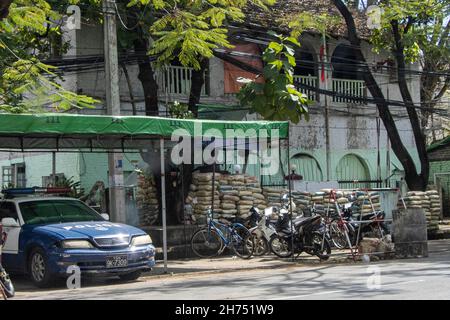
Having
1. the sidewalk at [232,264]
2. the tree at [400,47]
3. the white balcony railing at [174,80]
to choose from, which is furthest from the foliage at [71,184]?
the tree at [400,47]

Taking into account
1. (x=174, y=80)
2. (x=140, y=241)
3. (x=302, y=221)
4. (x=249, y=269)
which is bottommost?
(x=249, y=269)

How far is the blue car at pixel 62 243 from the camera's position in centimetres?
1102

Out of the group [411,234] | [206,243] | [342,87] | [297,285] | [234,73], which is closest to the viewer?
[297,285]

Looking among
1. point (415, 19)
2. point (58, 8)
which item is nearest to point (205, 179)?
point (58, 8)

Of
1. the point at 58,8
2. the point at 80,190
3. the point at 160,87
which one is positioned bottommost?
the point at 80,190

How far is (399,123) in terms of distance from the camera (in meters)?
26.9

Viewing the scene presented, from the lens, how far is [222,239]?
15766 mm

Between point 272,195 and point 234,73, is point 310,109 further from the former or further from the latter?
point 272,195

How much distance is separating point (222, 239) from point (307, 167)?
9188 mm

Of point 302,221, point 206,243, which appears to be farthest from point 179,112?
point 302,221

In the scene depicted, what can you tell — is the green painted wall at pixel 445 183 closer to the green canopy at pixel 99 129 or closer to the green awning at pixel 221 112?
the green awning at pixel 221 112

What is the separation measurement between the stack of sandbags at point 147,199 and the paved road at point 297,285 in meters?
6.21

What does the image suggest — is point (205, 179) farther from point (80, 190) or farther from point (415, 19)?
point (415, 19)
